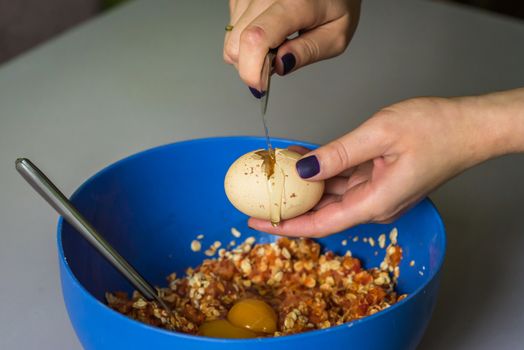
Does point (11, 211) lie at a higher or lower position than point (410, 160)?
higher

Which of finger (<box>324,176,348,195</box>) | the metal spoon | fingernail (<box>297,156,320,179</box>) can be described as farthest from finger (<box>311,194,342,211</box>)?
the metal spoon

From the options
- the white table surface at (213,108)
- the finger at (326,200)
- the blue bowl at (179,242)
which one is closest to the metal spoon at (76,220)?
the blue bowl at (179,242)

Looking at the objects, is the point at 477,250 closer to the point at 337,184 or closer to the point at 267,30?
the point at 337,184

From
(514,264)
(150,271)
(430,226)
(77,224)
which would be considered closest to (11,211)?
(150,271)

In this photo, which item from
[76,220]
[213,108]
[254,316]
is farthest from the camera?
[213,108]

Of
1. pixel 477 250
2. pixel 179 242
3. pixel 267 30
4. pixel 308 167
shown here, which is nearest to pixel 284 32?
pixel 267 30

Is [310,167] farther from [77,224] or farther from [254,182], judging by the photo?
[77,224]
